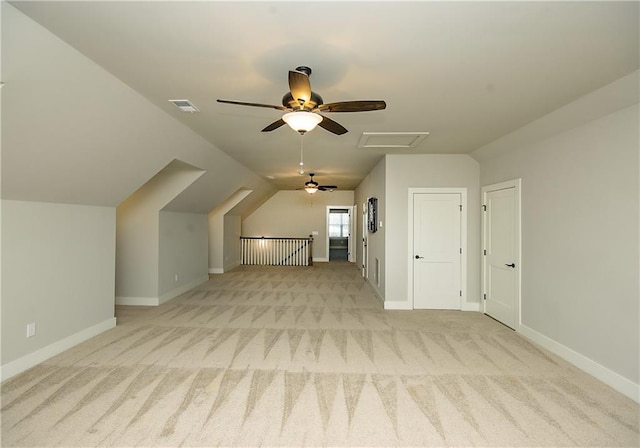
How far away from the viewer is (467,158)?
19.2 feet

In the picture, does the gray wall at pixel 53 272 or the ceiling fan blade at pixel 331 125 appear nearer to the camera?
the ceiling fan blade at pixel 331 125

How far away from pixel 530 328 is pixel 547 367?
96 cm

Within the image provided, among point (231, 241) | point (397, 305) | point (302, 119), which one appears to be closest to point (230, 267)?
point (231, 241)

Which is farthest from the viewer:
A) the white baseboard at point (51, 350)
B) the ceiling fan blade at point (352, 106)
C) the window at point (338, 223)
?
the window at point (338, 223)

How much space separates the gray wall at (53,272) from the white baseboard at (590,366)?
19.0 feet

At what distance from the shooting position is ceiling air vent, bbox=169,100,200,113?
11.2 feet

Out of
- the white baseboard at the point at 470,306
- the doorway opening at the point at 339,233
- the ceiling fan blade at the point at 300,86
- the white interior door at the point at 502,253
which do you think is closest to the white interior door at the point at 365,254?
the white baseboard at the point at 470,306

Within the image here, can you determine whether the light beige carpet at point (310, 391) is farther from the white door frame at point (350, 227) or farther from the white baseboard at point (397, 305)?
the white door frame at point (350, 227)

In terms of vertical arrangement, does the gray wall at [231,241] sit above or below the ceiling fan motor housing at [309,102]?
below

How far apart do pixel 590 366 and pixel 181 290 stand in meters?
6.82

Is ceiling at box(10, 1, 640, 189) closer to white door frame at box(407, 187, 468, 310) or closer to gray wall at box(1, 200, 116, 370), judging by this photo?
gray wall at box(1, 200, 116, 370)

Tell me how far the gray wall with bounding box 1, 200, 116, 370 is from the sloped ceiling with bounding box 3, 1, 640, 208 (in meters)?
0.60

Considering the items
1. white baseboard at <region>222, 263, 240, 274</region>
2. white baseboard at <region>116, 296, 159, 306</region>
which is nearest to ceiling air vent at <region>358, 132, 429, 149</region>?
white baseboard at <region>116, 296, 159, 306</region>

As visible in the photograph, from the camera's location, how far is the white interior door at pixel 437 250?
19.4 feet
